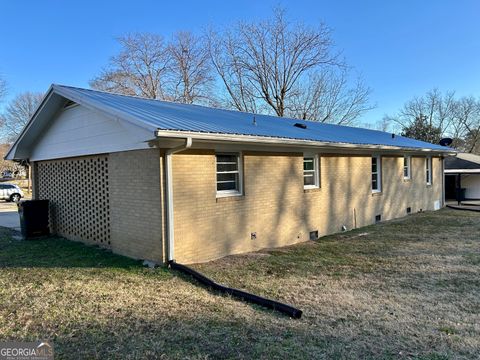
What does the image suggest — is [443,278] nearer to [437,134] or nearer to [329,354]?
[329,354]

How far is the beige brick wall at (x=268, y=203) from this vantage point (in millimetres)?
7566

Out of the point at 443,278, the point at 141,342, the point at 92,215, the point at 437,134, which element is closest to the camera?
the point at 141,342

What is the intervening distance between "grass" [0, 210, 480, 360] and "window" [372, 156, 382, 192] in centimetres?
530

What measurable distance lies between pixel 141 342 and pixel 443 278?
5.18 metres

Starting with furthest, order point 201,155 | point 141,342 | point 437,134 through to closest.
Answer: point 437,134
point 201,155
point 141,342

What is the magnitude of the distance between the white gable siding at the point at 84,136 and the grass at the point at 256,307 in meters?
2.46

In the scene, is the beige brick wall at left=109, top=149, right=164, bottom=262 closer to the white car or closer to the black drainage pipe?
the black drainage pipe

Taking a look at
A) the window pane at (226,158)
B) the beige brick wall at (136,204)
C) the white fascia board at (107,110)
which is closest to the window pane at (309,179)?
the window pane at (226,158)

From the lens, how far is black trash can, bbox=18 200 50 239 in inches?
426

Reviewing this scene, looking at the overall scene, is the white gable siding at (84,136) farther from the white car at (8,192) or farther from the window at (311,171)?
the white car at (8,192)

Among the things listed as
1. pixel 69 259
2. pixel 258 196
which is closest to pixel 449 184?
pixel 258 196

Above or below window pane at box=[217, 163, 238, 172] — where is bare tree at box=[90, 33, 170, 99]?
above

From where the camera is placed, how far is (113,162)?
8688 millimetres

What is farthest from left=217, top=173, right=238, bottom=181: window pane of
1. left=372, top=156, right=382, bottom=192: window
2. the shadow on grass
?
left=372, top=156, right=382, bottom=192: window
